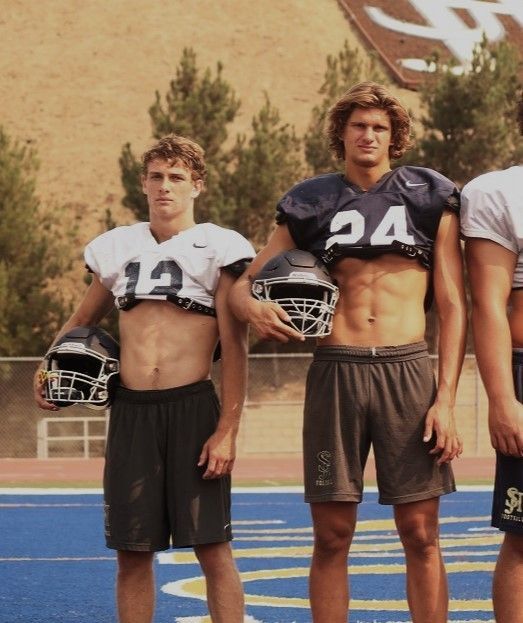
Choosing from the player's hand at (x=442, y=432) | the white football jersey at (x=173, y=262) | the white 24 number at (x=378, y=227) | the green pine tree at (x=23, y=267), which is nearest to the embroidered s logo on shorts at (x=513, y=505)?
the player's hand at (x=442, y=432)

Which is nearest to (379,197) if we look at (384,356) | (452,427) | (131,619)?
(384,356)

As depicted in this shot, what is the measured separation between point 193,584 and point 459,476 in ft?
30.1

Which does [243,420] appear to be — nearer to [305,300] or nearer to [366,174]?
[366,174]

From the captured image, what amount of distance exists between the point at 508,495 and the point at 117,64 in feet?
119

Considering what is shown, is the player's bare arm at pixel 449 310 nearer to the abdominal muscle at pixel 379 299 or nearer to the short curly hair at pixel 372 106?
the abdominal muscle at pixel 379 299

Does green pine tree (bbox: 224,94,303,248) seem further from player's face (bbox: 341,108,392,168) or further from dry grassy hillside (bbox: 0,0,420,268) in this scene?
player's face (bbox: 341,108,392,168)

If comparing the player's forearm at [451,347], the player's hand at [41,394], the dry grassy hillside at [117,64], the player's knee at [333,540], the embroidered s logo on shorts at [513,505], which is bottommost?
the player's knee at [333,540]

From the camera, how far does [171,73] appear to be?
3900 centimetres

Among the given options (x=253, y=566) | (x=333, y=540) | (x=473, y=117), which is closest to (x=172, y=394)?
(x=333, y=540)

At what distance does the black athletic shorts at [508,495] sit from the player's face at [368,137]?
3.85 ft

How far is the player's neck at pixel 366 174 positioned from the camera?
4797 millimetres

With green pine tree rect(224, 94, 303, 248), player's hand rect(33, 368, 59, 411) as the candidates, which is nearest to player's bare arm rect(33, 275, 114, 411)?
player's hand rect(33, 368, 59, 411)

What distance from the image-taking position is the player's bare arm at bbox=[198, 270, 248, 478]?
15.7 ft

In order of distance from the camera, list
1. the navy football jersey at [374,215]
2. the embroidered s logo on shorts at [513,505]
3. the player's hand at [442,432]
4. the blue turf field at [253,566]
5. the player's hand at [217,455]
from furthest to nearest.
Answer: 1. the blue turf field at [253,566]
2. the player's hand at [217,455]
3. the navy football jersey at [374,215]
4. the player's hand at [442,432]
5. the embroidered s logo on shorts at [513,505]
